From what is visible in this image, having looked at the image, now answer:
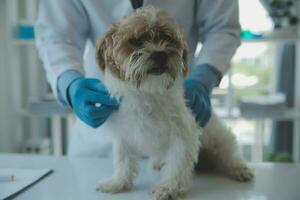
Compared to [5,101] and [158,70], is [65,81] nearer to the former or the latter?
[158,70]

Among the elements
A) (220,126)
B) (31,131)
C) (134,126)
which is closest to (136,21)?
(134,126)

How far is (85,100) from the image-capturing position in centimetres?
89

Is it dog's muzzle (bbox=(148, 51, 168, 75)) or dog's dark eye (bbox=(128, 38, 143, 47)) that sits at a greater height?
dog's dark eye (bbox=(128, 38, 143, 47))

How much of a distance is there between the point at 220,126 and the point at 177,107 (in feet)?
0.95

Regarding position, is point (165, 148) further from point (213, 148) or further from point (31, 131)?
point (31, 131)

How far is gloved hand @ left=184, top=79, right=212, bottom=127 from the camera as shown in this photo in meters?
0.92

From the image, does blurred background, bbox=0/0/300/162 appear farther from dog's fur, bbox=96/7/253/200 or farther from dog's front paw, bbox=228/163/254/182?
dog's fur, bbox=96/7/253/200

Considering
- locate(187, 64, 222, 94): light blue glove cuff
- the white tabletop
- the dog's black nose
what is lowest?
the white tabletop

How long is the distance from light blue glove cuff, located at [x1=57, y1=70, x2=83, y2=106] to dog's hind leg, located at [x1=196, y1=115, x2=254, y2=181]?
355 millimetres

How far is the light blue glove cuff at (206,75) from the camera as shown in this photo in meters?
0.97

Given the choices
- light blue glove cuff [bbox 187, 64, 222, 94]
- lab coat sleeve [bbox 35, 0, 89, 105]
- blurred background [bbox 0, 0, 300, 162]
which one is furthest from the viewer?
blurred background [bbox 0, 0, 300, 162]

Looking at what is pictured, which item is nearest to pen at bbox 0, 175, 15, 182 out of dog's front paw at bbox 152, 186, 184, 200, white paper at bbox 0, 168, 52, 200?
white paper at bbox 0, 168, 52, 200

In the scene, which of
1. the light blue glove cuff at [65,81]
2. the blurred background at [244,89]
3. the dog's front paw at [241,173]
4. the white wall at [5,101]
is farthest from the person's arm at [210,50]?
the white wall at [5,101]

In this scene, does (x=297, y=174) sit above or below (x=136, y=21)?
below
